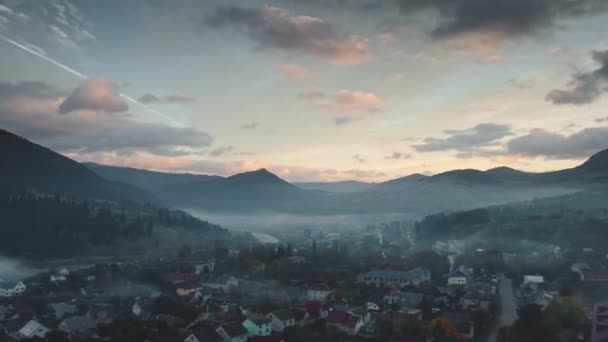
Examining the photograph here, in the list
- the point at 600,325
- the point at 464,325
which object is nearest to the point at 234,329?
the point at 464,325

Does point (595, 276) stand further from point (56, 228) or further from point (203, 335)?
point (56, 228)

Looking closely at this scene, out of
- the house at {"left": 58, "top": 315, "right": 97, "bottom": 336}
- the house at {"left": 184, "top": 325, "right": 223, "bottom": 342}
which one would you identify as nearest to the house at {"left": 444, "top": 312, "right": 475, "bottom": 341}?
the house at {"left": 184, "top": 325, "right": 223, "bottom": 342}

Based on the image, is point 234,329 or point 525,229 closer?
point 234,329

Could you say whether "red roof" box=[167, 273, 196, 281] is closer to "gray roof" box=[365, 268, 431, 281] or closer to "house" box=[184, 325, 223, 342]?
"gray roof" box=[365, 268, 431, 281]

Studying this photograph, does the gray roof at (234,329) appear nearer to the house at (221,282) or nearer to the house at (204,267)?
the house at (221,282)

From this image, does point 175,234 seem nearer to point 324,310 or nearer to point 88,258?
point 88,258

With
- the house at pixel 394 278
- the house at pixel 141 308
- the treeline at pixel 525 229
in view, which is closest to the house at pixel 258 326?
the house at pixel 141 308
